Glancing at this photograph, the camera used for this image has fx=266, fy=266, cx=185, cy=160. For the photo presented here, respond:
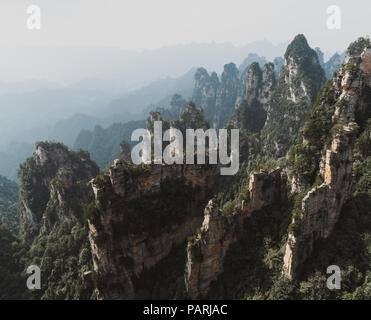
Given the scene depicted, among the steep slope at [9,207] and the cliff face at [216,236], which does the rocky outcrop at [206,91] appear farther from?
the cliff face at [216,236]

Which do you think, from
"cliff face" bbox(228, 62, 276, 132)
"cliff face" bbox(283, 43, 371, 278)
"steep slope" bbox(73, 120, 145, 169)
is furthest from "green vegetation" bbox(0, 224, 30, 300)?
"steep slope" bbox(73, 120, 145, 169)

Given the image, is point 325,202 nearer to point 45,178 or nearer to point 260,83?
point 45,178

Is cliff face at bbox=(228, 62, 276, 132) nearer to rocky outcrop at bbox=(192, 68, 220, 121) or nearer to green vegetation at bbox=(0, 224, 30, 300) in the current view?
rocky outcrop at bbox=(192, 68, 220, 121)

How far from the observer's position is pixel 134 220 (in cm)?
2711

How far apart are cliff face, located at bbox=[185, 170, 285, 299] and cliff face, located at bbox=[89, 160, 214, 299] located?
250 inches

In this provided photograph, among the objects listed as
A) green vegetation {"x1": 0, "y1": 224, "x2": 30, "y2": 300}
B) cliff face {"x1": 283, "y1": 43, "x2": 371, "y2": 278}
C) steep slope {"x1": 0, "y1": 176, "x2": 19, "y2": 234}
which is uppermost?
cliff face {"x1": 283, "y1": 43, "x2": 371, "y2": 278}

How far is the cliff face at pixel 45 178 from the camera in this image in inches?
2031

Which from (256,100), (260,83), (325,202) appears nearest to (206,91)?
(260,83)

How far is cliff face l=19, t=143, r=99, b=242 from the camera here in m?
51.6

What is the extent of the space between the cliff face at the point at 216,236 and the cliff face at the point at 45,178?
3395cm

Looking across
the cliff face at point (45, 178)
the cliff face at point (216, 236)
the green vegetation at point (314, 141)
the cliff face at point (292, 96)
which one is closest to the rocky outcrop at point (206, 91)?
the cliff face at point (292, 96)

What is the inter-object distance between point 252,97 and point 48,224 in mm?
81861

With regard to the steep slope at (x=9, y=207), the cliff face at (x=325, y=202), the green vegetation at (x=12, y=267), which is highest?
the cliff face at (x=325, y=202)
